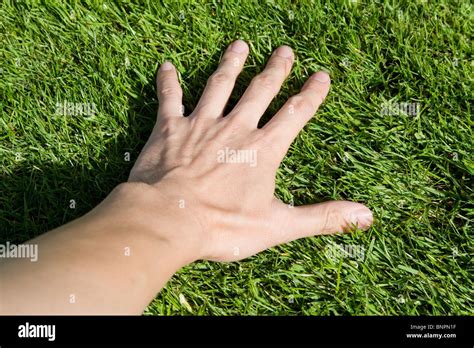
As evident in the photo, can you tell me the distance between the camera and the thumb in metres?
2.60

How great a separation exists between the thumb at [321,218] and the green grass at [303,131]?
83mm

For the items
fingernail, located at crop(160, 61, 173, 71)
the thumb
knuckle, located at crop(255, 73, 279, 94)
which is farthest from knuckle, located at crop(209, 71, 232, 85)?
the thumb

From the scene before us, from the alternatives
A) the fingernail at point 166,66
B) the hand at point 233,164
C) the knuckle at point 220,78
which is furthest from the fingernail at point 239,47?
the fingernail at point 166,66

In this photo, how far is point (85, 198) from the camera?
2.85m

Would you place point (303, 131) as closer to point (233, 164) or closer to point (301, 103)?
point (301, 103)

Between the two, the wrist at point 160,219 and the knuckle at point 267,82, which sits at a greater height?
the knuckle at point 267,82

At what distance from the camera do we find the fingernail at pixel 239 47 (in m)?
2.95

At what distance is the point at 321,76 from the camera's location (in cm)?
291

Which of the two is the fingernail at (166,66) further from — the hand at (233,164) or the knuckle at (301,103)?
the knuckle at (301,103)

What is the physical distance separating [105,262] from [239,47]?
1555mm

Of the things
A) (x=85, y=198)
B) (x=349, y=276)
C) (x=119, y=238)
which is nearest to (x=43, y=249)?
(x=119, y=238)

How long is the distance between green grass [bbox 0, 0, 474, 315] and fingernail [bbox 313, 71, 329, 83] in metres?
0.09

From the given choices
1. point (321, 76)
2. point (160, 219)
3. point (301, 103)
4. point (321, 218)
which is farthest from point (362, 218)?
point (160, 219)
